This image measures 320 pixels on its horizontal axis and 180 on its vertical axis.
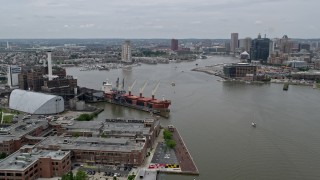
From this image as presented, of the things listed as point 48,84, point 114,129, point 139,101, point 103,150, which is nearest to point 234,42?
point 139,101

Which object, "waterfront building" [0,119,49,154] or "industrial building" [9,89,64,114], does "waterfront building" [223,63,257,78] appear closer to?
"industrial building" [9,89,64,114]

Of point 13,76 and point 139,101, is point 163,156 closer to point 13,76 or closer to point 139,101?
point 139,101

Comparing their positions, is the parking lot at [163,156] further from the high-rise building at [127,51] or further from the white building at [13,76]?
the high-rise building at [127,51]

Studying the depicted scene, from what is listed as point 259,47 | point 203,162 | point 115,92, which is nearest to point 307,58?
point 259,47

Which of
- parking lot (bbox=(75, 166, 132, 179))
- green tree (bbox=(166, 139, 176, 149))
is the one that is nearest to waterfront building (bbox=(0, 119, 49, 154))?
parking lot (bbox=(75, 166, 132, 179))

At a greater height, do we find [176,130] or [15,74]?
[15,74]

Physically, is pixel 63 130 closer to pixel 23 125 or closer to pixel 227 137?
pixel 23 125
